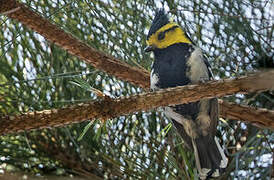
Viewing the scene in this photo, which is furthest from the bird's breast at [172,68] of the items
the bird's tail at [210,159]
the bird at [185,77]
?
the bird's tail at [210,159]

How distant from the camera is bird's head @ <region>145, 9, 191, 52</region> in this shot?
98 cm

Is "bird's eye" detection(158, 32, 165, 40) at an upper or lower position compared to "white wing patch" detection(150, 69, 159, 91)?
upper

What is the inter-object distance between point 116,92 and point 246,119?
0.38 m

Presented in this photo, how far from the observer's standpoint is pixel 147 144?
943 millimetres

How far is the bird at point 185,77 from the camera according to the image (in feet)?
3.04

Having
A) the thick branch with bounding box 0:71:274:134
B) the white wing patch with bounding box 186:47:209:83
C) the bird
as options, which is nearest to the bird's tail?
the bird

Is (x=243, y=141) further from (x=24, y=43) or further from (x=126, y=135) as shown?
(x=24, y=43)

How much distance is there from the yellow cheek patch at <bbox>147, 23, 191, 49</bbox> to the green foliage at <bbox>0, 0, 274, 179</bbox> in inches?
1.5

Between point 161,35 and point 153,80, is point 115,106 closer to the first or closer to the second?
point 153,80

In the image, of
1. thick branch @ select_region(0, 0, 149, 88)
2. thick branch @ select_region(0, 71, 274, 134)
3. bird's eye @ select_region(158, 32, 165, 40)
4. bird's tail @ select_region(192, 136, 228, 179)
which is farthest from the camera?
bird's eye @ select_region(158, 32, 165, 40)

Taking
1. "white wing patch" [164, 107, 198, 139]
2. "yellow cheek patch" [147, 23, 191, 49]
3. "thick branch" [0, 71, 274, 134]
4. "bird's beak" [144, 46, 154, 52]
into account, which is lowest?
"white wing patch" [164, 107, 198, 139]

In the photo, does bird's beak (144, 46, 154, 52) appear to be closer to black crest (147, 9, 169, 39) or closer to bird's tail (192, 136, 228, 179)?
black crest (147, 9, 169, 39)

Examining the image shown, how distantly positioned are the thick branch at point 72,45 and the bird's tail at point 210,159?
215mm

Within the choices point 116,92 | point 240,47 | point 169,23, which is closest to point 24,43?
point 116,92
